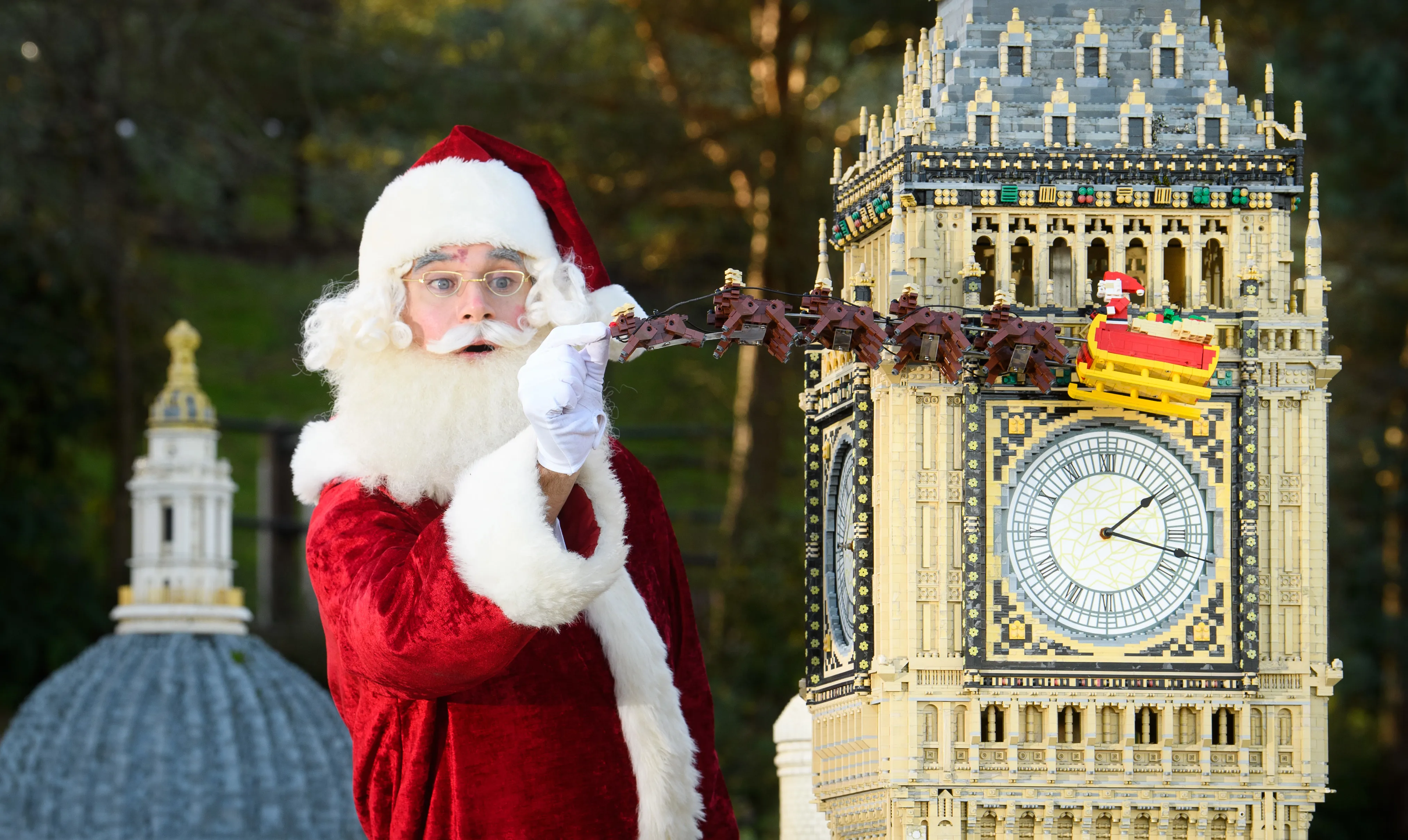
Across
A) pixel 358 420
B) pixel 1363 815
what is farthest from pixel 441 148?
pixel 1363 815

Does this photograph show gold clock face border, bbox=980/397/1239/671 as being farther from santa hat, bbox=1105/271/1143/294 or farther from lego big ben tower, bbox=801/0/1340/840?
santa hat, bbox=1105/271/1143/294

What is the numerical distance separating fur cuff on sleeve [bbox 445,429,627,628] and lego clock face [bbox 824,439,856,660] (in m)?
1.92

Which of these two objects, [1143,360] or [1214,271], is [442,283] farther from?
[1214,271]

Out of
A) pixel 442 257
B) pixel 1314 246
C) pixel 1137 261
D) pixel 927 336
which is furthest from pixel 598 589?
pixel 1314 246

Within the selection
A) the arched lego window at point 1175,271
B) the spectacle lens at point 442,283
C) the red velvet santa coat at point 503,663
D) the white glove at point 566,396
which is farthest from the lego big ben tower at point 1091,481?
the white glove at point 566,396

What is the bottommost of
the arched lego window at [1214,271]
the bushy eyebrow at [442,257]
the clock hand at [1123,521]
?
the clock hand at [1123,521]

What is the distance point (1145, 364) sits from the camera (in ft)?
24.8

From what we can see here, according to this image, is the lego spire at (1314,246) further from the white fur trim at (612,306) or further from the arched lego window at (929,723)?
the white fur trim at (612,306)

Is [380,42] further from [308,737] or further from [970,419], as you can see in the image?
[970,419]

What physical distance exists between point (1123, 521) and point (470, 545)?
8.47 feet

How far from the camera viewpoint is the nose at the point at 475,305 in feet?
21.8

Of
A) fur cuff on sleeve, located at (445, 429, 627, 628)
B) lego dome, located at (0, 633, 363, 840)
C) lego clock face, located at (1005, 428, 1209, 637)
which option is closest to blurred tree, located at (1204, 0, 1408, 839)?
lego dome, located at (0, 633, 363, 840)

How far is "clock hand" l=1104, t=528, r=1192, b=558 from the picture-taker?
773 cm

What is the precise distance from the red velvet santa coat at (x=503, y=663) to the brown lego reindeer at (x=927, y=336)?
1161 mm
